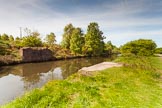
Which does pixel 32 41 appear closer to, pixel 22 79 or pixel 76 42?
pixel 76 42

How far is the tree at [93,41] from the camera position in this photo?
46.8 metres

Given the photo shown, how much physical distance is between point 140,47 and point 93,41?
20.5 meters

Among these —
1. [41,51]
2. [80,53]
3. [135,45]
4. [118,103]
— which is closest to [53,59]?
[41,51]

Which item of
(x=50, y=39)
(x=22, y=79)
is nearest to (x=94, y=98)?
(x=22, y=79)

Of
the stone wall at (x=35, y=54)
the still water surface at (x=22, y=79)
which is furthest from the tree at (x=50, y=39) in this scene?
the still water surface at (x=22, y=79)

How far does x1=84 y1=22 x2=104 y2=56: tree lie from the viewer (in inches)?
1841

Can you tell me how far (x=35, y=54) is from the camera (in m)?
36.7

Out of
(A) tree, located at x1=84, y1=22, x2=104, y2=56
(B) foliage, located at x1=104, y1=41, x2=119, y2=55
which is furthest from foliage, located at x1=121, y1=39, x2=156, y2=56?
(B) foliage, located at x1=104, y1=41, x2=119, y2=55

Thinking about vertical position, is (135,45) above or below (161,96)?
above

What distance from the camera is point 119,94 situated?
8.65 meters

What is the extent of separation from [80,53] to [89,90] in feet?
128

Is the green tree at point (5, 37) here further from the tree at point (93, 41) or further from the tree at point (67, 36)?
the tree at point (93, 41)

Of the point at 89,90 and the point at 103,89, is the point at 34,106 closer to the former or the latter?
the point at 89,90

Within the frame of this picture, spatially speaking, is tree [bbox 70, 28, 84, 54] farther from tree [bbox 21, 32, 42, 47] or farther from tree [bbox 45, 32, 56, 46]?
tree [bbox 45, 32, 56, 46]
